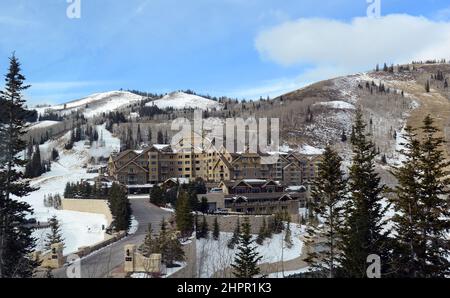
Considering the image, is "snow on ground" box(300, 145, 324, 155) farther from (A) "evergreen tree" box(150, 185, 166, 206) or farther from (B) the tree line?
(B) the tree line

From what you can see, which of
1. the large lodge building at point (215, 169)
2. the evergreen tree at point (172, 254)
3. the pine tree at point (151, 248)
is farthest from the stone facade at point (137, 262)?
the large lodge building at point (215, 169)

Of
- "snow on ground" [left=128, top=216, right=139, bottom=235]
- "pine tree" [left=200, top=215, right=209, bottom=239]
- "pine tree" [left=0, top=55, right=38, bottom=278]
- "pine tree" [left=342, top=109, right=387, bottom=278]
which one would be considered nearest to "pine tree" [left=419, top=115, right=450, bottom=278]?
"pine tree" [left=342, top=109, right=387, bottom=278]

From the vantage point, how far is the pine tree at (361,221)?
50.2 ft

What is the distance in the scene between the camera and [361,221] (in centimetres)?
1642

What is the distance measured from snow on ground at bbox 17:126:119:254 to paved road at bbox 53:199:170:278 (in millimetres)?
2788

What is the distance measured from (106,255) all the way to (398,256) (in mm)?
14357

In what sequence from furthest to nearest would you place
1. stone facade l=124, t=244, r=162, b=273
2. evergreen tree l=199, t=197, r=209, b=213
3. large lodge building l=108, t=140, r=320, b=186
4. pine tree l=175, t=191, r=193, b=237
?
1. large lodge building l=108, t=140, r=320, b=186
2. evergreen tree l=199, t=197, r=209, b=213
3. pine tree l=175, t=191, r=193, b=237
4. stone facade l=124, t=244, r=162, b=273

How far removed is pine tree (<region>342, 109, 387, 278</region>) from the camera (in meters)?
15.3

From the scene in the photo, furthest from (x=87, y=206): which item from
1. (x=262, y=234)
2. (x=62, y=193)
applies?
(x=262, y=234)

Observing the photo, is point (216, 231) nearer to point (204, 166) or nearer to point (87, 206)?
point (87, 206)

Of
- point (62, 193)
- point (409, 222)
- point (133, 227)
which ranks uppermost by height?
point (409, 222)

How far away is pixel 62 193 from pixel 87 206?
1824 centimetres

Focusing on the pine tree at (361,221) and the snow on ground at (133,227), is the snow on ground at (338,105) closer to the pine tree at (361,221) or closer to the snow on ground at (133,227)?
the snow on ground at (133,227)
